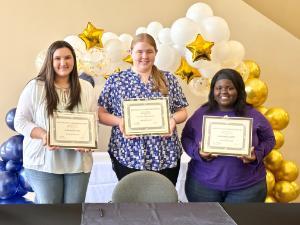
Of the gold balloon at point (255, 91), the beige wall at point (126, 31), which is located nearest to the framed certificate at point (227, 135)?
the gold balloon at point (255, 91)

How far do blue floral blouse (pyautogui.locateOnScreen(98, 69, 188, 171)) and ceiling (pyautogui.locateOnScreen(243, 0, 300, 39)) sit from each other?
A: 9.02 feet

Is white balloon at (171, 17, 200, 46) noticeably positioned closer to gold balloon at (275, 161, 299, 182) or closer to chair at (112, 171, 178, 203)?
gold balloon at (275, 161, 299, 182)

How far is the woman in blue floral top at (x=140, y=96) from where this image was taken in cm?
271

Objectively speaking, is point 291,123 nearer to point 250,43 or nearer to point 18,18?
point 250,43

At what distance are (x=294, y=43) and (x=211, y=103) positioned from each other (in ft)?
9.09

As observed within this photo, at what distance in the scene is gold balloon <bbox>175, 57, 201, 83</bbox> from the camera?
3818 mm

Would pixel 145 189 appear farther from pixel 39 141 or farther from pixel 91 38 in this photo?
pixel 91 38

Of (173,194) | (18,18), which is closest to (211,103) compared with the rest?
(173,194)

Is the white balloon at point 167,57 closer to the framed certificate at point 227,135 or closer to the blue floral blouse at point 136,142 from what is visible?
the blue floral blouse at point 136,142

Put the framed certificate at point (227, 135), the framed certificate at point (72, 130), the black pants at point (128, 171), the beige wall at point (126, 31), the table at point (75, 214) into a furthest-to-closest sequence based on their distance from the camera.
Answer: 1. the beige wall at point (126, 31)
2. the black pants at point (128, 171)
3. the framed certificate at point (227, 135)
4. the framed certificate at point (72, 130)
5. the table at point (75, 214)

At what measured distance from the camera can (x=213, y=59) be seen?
3711 millimetres

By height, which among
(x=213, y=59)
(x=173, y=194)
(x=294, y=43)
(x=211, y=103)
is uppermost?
(x=294, y=43)

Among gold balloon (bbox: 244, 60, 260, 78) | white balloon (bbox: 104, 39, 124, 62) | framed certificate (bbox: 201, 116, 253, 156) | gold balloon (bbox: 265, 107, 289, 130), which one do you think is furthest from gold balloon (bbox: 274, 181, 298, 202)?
white balloon (bbox: 104, 39, 124, 62)

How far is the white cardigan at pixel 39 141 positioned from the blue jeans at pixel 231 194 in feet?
2.32
